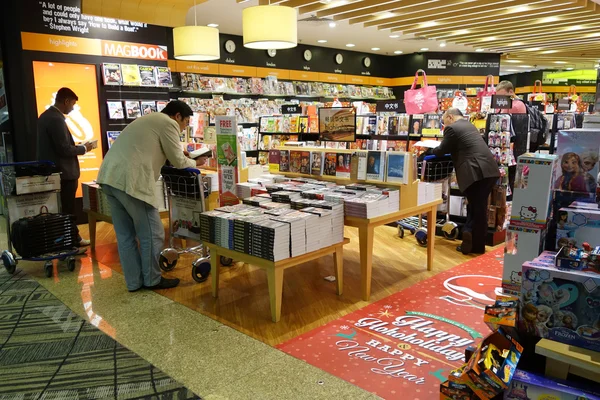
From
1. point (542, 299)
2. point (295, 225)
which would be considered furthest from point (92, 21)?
point (542, 299)

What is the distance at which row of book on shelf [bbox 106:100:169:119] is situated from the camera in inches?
269

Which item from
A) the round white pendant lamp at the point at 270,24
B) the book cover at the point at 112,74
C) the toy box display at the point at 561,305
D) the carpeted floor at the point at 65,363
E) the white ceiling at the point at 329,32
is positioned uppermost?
the white ceiling at the point at 329,32

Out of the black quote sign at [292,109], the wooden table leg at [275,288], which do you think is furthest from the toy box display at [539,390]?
the black quote sign at [292,109]

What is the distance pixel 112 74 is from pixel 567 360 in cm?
667

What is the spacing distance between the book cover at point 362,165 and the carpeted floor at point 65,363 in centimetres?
238

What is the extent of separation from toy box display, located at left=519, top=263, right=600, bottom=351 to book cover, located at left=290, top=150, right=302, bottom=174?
3.05 meters

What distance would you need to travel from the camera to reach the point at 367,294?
3857 mm

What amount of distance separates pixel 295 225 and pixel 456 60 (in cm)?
1221

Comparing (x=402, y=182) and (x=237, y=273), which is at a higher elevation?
(x=402, y=182)

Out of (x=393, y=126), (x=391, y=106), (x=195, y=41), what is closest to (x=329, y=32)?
(x=391, y=106)

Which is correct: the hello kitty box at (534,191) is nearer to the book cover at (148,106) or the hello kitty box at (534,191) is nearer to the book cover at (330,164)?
the book cover at (330,164)

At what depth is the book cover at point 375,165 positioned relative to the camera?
4.16 metres

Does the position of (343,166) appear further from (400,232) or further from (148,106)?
(148,106)

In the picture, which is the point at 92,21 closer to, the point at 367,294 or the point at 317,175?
the point at 317,175
